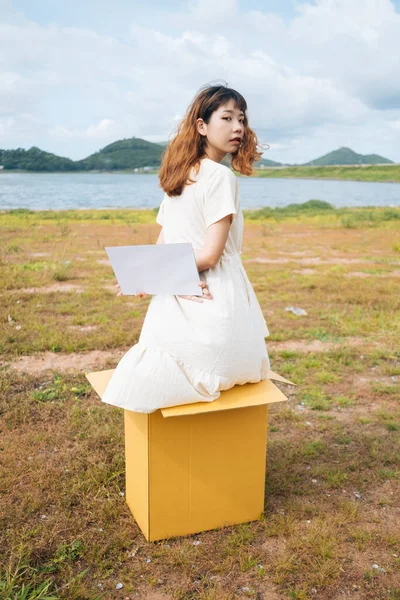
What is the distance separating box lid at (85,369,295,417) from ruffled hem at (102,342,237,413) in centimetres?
3

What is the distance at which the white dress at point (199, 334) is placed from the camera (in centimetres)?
225

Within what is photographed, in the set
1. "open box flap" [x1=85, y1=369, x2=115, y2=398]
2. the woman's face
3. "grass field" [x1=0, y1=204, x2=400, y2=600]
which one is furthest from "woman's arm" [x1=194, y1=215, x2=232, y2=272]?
"grass field" [x1=0, y1=204, x2=400, y2=600]

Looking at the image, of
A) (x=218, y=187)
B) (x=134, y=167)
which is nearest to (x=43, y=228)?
(x=218, y=187)

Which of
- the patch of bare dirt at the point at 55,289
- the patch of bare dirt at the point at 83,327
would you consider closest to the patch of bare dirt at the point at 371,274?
the patch of bare dirt at the point at 55,289

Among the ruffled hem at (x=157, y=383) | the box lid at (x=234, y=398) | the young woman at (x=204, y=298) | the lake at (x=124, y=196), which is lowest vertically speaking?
the lake at (x=124, y=196)

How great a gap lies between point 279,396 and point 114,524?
990mm

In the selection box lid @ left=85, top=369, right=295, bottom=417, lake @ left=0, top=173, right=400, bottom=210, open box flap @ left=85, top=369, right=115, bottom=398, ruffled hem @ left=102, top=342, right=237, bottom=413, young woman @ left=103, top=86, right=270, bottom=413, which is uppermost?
young woman @ left=103, top=86, right=270, bottom=413

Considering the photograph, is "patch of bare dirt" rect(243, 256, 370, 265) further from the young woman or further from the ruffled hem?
the ruffled hem

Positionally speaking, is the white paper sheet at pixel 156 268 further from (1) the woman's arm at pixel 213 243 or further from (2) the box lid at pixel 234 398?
(2) the box lid at pixel 234 398

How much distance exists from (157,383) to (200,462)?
46 cm

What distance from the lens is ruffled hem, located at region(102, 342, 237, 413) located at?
2230 millimetres

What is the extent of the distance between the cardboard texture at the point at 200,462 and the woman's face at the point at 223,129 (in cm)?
106

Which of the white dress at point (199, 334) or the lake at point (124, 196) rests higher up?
the white dress at point (199, 334)

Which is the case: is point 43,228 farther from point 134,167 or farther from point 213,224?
point 134,167
